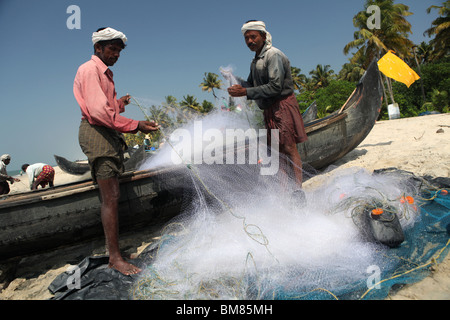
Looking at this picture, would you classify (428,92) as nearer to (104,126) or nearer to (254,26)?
(254,26)

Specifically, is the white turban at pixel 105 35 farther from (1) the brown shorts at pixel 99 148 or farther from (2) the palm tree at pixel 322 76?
(2) the palm tree at pixel 322 76

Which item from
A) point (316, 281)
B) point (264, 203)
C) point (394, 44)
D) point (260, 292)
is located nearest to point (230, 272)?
point (260, 292)

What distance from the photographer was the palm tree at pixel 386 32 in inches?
908

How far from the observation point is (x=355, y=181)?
3234 millimetres

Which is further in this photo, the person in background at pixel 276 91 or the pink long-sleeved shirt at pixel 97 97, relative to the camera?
the person in background at pixel 276 91

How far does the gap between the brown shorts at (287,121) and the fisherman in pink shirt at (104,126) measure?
157cm

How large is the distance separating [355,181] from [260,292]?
2.06 metres

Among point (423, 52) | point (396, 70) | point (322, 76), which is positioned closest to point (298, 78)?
point (322, 76)

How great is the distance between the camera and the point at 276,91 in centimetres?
308

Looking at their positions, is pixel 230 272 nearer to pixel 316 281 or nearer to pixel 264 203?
pixel 316 281

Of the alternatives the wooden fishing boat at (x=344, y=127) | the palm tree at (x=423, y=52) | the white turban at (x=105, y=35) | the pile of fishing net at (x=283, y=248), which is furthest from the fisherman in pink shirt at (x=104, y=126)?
the palm tree at (x=423, y=52)

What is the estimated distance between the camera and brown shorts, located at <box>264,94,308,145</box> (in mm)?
3205

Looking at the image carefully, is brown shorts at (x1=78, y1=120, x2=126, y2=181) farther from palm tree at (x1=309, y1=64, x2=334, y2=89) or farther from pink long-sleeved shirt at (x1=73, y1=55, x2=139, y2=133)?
palm tree at (x1=309, y1=64, x2=334, y2=89)

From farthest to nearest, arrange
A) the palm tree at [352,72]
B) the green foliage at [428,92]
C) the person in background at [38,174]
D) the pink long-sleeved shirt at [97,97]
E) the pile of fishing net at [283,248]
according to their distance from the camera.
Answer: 1. the palm tree at [352,72]
2. the green foliage at [428,92]
3. the person in background at [38,174]
4. the pink long-sleeved shirt at [97,97]
5. the pile of fishing net at [283,248]
